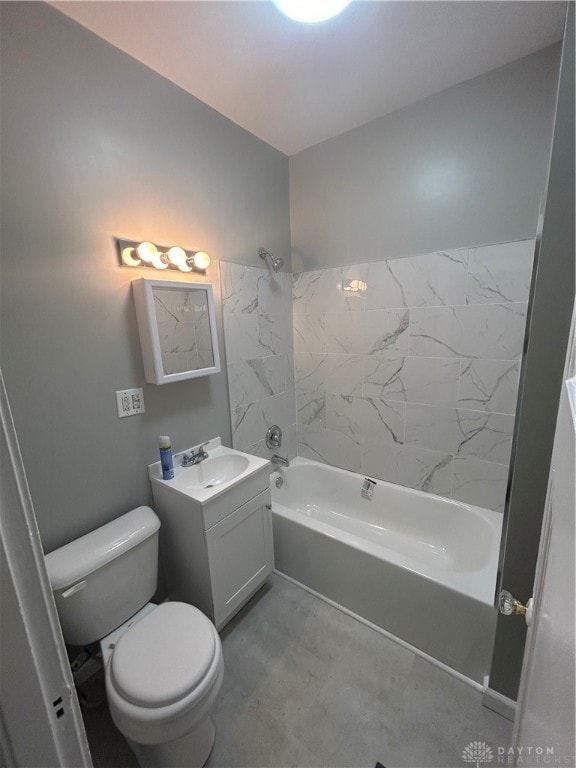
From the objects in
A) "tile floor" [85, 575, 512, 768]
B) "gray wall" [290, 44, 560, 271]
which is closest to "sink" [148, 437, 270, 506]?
"tile floor" [85, 575, 512, 768]

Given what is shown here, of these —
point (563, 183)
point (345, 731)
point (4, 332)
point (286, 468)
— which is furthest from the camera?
point (286, 468)

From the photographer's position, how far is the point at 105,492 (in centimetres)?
139

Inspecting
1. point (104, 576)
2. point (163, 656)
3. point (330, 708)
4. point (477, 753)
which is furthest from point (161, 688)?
point (477, 753)

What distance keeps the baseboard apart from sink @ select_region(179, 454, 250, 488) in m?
1.40

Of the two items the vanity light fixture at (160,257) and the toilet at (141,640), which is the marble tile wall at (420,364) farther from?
the toilet at (141,640)

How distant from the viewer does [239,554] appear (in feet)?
5.14

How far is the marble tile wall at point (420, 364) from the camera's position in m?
1.69

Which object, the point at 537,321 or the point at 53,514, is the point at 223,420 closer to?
the point at 53,514

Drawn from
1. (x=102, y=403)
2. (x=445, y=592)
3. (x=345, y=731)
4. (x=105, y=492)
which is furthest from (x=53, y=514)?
(x=445, y=592)

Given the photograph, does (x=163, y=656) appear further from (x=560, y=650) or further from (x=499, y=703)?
(x=499, y=703)

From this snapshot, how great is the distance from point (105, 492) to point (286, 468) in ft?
4.44

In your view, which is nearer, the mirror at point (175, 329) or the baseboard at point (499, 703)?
the baseboard at point (499, 703)

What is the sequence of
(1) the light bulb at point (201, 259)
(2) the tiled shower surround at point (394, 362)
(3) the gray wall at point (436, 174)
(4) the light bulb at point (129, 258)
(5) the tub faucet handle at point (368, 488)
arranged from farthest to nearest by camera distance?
(5) the tub faucet handle at point (368, 488) → (2) the tiled shower surround at point (394, 362) → (1) the light bulb at point (201, 259) → (3) the gray wall at point (436, 174) → (4) the light bulb at point (129, 258)

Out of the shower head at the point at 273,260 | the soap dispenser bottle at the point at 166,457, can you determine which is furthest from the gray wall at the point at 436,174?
the soap dispenser bottle at the point at 166,457
